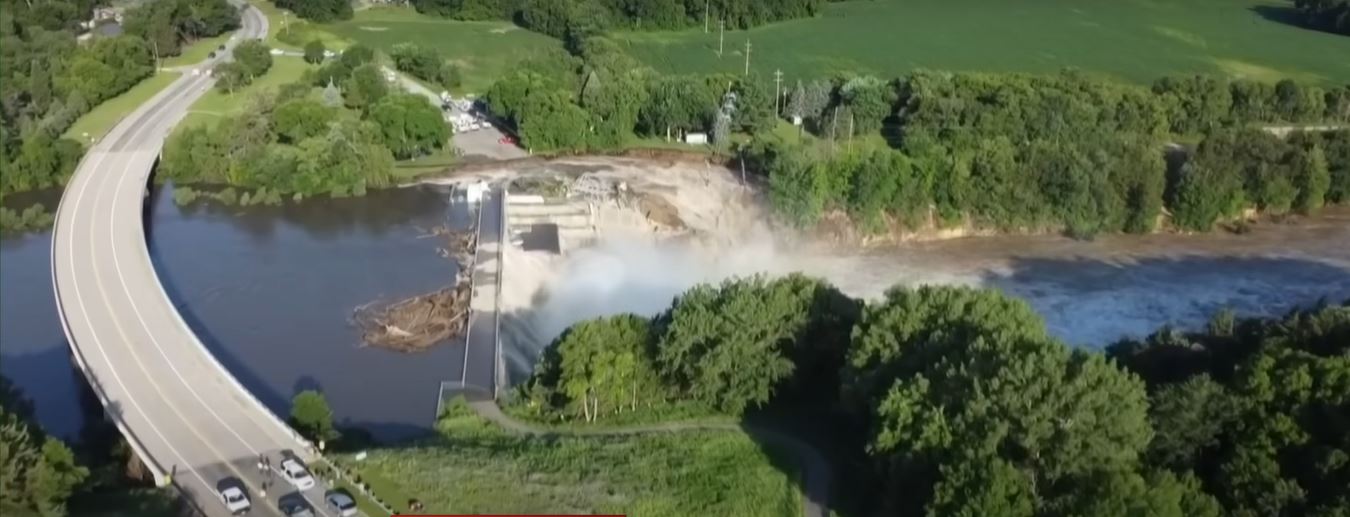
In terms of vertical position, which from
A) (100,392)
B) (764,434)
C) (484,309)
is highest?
(100,392)

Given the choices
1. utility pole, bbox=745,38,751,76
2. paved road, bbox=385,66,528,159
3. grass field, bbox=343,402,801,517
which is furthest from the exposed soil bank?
utility pole, bbox=745,38,751,76

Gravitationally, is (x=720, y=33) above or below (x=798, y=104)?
above

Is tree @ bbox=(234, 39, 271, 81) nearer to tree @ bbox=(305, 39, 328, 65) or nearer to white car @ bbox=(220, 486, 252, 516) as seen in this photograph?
tree @ bbox=(305, 39, 328, 65)

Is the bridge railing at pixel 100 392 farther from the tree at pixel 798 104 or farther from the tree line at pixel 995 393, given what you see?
the tree at pixel 798 104

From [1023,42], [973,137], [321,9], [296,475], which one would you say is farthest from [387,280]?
[1023,42]

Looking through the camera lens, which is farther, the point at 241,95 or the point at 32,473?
the point at 241,95

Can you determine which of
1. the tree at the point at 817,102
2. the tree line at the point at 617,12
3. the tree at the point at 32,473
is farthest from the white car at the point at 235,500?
the tree line at the point at 617,12

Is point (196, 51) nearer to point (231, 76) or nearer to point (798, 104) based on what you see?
point (231, 76)

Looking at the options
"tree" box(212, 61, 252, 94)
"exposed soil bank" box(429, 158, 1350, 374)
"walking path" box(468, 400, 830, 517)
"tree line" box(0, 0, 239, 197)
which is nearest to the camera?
"walking path" box(468, 400, 830, 517)
